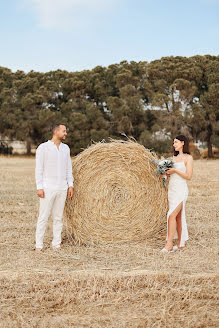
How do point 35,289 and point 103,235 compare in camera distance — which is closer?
point 35,289

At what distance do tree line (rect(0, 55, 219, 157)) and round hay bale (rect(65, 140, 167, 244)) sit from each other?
17.7 meters

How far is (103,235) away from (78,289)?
1.79 meters

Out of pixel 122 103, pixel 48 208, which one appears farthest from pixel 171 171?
pixel 122 103

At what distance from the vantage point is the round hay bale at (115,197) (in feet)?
19.2

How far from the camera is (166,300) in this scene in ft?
12.4

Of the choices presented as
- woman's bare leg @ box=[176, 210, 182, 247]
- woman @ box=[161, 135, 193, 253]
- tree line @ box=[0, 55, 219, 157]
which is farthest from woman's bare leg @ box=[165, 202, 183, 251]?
tree line @ box=[0, 55, 219, 157]

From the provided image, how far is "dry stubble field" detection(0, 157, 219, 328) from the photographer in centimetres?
346

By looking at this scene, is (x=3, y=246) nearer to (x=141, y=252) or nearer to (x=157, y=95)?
(x=141, y=252)

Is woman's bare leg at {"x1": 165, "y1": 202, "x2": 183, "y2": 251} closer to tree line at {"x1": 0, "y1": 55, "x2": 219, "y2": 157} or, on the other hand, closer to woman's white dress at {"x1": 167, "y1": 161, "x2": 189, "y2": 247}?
woman's white dress at {"x1": 167, "y1": 161, "x2": 189, "y2": 247}

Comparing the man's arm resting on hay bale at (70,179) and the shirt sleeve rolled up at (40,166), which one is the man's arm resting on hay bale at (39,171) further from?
the man's arm resting on hay bale at (70,179)

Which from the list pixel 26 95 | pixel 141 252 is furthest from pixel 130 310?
pixel 26 95

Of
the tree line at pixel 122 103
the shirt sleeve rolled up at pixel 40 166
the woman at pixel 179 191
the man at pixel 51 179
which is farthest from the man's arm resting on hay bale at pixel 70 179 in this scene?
the tree line at pixel 122 103

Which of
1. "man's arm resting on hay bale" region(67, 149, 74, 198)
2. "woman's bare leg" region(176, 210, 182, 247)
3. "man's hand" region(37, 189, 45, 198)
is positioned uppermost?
"man's arm resting on hay bale" region(67, 149, 74, 198)

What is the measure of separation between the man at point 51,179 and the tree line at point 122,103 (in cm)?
1830
